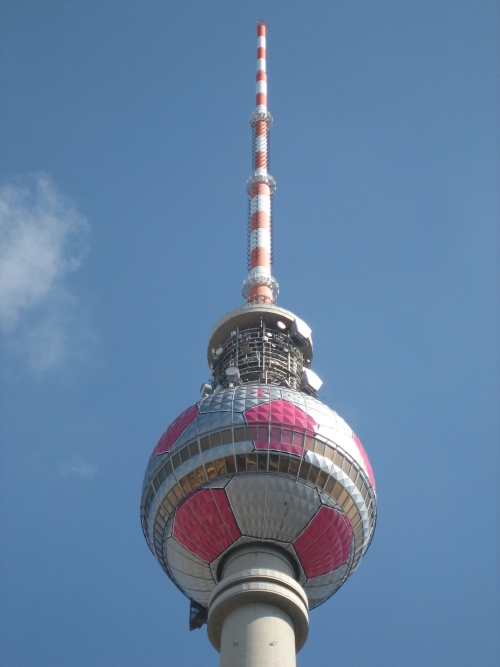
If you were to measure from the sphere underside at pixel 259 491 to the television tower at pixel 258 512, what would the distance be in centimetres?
6

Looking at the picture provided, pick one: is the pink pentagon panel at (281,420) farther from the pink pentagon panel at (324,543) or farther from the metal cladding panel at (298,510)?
the pink pentagon panel at (324,543)

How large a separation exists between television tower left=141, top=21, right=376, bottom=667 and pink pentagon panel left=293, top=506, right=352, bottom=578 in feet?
0.19

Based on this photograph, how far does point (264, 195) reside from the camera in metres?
61.3

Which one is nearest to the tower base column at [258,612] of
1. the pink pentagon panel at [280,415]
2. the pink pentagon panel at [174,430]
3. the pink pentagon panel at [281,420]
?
the pink pentagon panel at [281,420]

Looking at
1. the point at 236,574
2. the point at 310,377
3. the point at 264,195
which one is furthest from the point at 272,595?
the point at 264,195

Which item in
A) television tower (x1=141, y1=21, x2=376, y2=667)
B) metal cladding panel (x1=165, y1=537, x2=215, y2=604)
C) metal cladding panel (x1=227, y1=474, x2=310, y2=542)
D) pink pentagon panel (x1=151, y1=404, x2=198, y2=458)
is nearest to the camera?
television tower (x1=141, y1=21, x2=376, y2=667)

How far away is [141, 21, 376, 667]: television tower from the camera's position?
39.0m

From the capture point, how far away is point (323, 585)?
43.1 metres

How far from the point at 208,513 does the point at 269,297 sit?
18504mm

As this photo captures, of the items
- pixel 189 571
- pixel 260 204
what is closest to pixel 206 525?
pixel 189 571

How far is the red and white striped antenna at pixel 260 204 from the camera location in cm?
5622

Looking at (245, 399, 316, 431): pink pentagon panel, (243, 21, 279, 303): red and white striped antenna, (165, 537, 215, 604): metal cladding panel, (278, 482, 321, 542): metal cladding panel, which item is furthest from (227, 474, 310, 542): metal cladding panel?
(243, 21, 279, 303): red and white striped antenna

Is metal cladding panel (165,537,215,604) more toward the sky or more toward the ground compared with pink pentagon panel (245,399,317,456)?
more toward the ground

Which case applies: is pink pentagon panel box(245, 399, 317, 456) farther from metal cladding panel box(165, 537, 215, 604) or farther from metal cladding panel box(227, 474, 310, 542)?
metal cladding panel box(165, 537, 215, 604)
